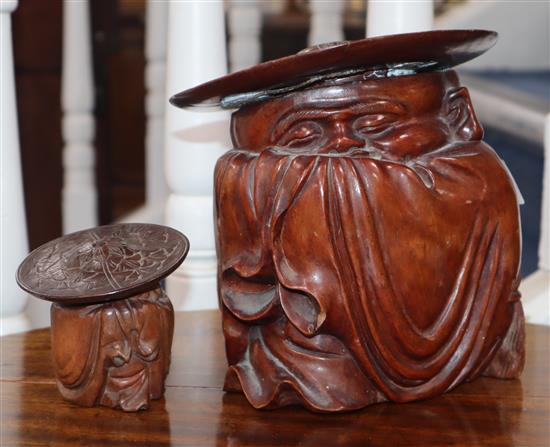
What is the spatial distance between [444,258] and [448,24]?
4.28 ft

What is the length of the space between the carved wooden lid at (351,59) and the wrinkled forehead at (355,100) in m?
0.01

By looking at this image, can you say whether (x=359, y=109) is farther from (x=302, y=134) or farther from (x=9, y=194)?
(x=9, y=194)

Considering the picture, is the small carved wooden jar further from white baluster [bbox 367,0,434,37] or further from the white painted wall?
the white painted wall

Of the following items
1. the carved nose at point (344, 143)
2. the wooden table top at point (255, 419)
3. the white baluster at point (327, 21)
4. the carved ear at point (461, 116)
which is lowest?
the wooden table top at point (255, 419)

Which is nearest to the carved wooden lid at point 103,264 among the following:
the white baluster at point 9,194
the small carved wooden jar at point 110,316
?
the small carved wooden jar at point 110,316

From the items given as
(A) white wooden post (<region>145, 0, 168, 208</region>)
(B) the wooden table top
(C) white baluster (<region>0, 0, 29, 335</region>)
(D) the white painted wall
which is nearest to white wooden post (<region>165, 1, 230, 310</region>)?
(C) white baluster (<region>0, 0, 29, 335</region>)

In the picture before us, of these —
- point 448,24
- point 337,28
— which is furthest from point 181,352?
point 448,24

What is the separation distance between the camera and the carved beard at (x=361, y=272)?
0.89 meters

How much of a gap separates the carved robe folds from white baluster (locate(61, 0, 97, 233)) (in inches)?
41.9

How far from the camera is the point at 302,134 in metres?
0.92

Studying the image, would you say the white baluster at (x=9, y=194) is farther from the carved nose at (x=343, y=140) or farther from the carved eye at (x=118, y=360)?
the carved nose at (x=343, y=140)

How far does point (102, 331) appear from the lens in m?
0.93

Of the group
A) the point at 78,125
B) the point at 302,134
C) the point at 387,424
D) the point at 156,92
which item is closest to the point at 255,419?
the point at 387,424

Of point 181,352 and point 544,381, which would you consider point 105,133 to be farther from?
point 544,381
